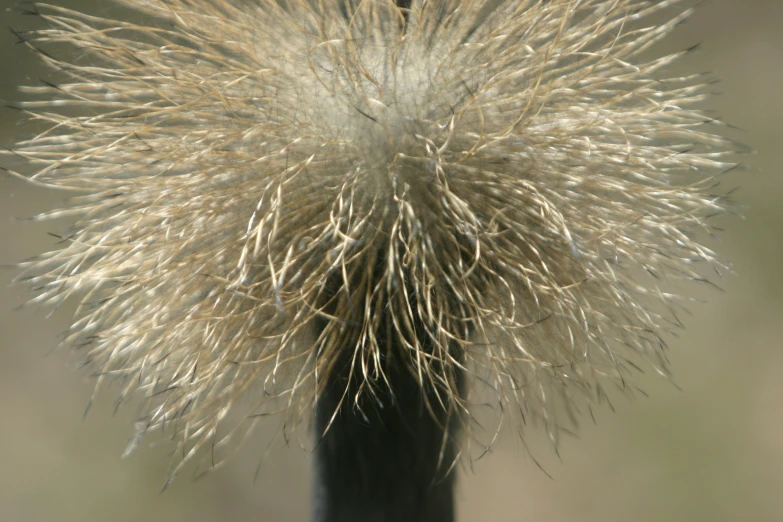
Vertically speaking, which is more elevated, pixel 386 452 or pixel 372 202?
pixel 372 202

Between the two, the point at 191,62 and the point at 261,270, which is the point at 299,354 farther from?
the point at 191,62

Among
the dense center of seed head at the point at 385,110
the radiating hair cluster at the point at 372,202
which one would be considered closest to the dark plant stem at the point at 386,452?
the radiating hair cluster at the point at 372,202

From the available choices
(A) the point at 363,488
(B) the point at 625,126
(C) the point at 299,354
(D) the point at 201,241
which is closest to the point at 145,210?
(D) the point at 201,241

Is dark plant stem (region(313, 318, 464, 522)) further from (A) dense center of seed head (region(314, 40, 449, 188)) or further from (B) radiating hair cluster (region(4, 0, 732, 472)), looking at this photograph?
(A) dense center of seed head (region(314, 40, 449, 188))

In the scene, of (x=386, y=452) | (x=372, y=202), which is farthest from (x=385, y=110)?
(x=386, y=452)

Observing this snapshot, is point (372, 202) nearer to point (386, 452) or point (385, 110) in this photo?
point (385, 110)

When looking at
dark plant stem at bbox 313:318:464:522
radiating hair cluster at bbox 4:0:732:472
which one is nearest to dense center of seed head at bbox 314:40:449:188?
radiating hair cluster at bbox 4:0:732:472

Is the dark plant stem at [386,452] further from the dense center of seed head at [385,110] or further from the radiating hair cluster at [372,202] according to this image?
the dense center of seed head at [385,110]

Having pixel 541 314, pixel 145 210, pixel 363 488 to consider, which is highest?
pixel 145 210
